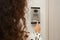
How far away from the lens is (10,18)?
0.54 meters

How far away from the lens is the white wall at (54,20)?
2.58 meters

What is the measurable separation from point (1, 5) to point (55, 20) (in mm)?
2197

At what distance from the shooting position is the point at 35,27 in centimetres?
246

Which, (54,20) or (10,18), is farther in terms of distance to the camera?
(54,20)

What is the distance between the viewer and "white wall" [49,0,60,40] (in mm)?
2582

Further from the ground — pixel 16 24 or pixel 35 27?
pixel 16 24

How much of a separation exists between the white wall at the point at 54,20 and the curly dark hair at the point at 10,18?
207cm

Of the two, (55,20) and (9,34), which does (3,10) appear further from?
(55,20)

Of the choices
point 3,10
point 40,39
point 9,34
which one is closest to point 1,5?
point 3,10

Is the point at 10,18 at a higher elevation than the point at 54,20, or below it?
higher

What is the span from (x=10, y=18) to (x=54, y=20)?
215 cm

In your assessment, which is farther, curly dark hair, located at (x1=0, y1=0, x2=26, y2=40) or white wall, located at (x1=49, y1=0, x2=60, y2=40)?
white wall, located at (x1=49, y1=0, x2=60, y2=40)

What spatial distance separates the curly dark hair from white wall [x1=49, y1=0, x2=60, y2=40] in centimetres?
207

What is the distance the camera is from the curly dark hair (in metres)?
0.52
